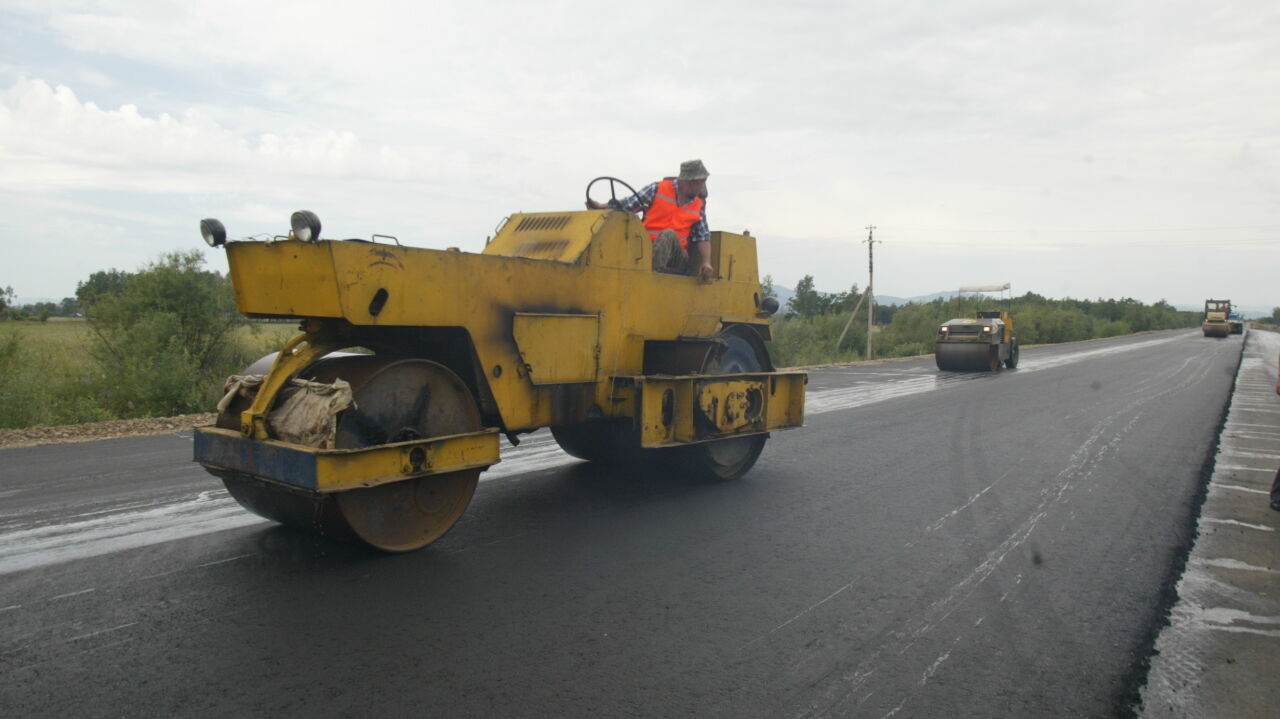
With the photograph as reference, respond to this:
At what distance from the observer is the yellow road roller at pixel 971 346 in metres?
22.1

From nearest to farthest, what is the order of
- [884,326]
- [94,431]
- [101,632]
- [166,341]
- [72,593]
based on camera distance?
[101,632] → [72,593] → [94,431] → [166,341] → [884,326]

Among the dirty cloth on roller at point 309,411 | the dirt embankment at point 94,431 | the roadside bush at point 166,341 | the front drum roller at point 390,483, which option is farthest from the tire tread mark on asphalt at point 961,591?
the roadside bush at point 166,341

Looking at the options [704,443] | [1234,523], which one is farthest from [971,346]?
[704,443]

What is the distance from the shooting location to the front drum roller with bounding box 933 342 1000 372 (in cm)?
2211

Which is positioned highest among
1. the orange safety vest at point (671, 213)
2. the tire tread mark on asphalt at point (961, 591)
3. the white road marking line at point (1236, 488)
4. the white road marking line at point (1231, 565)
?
the orange safety vest at point (671, 213)

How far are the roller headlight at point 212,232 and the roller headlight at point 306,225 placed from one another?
1.56 ft

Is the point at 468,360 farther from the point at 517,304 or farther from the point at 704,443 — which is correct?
the point at 704,443

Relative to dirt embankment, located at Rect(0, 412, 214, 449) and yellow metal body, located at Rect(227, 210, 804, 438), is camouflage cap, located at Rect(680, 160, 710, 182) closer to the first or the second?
yellow metal body, located at Rect(227, 210, 804, 438)

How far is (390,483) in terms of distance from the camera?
4434 millimetres

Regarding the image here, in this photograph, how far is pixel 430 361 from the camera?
4613mm

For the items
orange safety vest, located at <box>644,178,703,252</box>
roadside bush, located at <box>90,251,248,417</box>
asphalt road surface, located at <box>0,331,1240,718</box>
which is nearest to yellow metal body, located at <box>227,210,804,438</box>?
orange safety vest, located at <box>644,178,703,252</box>

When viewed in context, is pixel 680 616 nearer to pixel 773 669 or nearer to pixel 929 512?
pixel 773 669

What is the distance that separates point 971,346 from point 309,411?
2060cm

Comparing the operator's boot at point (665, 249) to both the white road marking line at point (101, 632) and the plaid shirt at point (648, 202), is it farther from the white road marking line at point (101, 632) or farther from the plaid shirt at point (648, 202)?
the white road marking line at point (101, 632)
